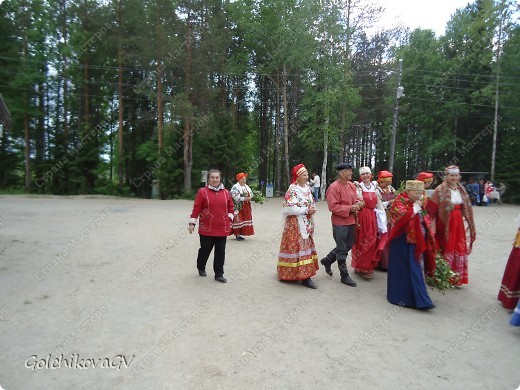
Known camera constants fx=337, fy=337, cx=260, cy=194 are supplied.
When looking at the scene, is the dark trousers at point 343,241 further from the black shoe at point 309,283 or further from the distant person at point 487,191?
the distant person at point 487,191

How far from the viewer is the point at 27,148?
2603cm

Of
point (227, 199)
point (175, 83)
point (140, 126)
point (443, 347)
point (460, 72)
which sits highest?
point (460, 72)

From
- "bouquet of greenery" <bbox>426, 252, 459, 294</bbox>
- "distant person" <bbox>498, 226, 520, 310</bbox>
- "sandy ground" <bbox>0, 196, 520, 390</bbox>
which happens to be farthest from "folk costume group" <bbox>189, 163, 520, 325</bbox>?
"distant person" <bbox>498, 226, 520, 310</bbox>

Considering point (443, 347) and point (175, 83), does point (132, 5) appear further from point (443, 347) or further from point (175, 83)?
point (443, 347)

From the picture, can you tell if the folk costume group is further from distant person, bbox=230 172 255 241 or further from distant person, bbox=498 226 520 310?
distant person, bbox=230 172 255 241

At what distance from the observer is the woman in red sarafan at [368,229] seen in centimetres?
600

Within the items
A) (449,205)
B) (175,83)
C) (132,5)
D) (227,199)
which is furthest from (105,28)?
(449,205)

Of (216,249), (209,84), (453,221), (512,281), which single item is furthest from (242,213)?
(209,84)

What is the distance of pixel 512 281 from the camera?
179 inches

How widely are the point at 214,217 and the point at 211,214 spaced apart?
2.8 inches

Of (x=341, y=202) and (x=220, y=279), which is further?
(x=220, y=279)

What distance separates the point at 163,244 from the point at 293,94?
23.4m

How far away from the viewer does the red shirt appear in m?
5.51

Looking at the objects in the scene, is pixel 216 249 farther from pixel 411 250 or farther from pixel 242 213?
pixel 242 213
